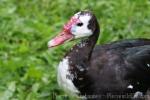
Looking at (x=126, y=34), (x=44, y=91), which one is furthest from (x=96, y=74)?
(x=126, y=34)

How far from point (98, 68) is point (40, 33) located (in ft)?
5.58

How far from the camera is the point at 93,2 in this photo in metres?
7.56

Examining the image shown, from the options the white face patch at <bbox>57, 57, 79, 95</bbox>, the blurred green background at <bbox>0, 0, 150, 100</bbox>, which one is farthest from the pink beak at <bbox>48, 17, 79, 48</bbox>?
the blurred green background at <bbox>0, 0, 150, 100</bbox>

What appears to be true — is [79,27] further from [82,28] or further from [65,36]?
[65,36]

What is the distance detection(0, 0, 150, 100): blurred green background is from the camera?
612cm

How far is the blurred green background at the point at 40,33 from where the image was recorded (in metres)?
6.12

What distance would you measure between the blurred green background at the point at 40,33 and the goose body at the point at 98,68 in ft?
2.00

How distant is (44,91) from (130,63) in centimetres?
100

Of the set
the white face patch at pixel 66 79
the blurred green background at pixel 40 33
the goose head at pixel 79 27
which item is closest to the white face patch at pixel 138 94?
the white face patch at pixel 66 79

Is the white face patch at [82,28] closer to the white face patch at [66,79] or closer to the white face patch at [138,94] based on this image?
the white face patch at [66,79]

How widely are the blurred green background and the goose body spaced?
0.61m

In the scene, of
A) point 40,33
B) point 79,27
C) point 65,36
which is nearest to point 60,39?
point 65,36

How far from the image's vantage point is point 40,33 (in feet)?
22.9

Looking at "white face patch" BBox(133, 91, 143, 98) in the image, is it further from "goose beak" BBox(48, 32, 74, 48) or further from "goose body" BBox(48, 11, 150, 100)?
"goose beak" BBox(48, 32, 74, 48)
